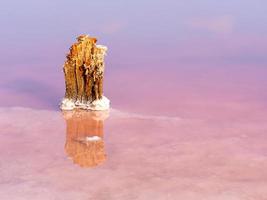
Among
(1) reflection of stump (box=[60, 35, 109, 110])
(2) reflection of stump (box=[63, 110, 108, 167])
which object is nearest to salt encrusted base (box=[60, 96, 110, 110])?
(1) reflection of stump (box=[60, 35, 109, 110])

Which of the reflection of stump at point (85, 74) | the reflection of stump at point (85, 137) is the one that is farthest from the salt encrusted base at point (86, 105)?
the reflection of stump at point (85, 137)

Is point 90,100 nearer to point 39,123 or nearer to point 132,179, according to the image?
point 39,123

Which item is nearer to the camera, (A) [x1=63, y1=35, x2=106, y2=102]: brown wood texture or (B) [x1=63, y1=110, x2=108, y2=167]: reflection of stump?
(B) [x1=63, y1=110, x2=108, y2=167]: reflection of stump

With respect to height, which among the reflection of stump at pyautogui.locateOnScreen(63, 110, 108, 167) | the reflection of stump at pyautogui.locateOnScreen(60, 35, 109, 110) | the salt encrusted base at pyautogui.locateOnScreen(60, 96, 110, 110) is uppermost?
the reflection of stump at pyautogui.locateOnScreen(60, 35, 109, 110)

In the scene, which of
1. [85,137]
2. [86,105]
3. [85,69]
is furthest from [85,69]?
[85,137]

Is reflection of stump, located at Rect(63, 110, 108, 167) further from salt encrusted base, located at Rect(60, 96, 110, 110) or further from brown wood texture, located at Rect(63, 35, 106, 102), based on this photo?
brown wood texture, located at Rect(63, 35, 106, 102)

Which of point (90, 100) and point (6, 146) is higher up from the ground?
point (90, 100)

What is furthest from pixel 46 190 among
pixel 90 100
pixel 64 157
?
pixel 90 100

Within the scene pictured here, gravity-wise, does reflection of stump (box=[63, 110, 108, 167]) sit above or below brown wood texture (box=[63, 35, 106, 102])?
below
